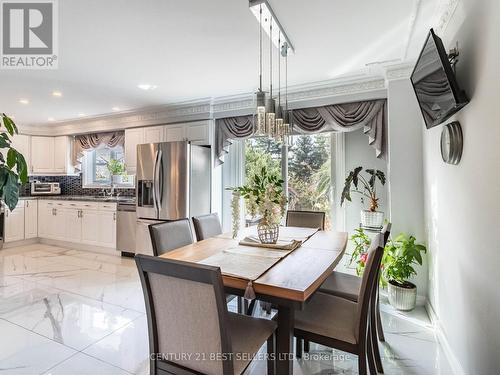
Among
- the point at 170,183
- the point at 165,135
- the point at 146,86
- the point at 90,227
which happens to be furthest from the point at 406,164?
the point at 90,227

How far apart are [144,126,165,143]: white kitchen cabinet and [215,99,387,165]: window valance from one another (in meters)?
1.26

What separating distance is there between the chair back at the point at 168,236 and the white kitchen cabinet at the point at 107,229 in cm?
282

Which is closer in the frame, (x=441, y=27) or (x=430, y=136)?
(x=441, y=27)

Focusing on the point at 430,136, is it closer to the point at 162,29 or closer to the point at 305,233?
the point at 305,233

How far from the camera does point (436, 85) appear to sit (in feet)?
5.34

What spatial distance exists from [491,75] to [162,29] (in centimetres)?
214

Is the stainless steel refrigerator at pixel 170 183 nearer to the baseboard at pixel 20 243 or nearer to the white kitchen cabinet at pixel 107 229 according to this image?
the white kitchen cabinet at pixel 107 229

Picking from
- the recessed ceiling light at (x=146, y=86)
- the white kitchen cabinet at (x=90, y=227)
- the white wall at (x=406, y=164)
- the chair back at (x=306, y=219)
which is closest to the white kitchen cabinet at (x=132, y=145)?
the white kitchen cabinet at (x=90, y=227)

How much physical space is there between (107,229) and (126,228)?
0.44m

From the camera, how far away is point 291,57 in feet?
8.71

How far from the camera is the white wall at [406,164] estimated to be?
2.81 m

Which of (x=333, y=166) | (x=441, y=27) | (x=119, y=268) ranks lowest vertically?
(x=119, y=268)

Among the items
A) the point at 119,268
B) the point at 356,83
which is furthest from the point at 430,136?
the point at 119,268

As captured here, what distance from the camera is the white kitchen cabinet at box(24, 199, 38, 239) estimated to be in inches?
206
